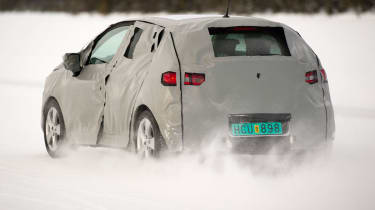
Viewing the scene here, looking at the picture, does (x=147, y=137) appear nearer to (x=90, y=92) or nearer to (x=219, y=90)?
(x=219, y=90)

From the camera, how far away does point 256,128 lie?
8.89m

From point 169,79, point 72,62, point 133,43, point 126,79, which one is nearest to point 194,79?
point 169,79

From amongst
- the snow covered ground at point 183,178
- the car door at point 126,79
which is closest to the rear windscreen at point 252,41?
the car door at point 126,79

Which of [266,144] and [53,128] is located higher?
[53,128]

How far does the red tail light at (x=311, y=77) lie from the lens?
920 centimetres

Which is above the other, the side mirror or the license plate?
the side mirror

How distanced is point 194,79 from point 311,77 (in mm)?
1145

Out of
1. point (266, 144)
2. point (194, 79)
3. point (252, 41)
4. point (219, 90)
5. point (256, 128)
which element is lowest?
point (266, 144)

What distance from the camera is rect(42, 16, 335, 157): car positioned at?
8852 mm

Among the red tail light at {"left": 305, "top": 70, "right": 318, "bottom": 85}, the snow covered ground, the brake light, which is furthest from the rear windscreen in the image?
the snow covered ground

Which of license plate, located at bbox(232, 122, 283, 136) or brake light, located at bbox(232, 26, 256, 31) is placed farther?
brake light, located at bbox(232, 26, 256, 31)

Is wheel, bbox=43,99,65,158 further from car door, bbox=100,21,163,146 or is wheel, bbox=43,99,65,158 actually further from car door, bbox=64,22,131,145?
car door, bbox=100,21,163,146

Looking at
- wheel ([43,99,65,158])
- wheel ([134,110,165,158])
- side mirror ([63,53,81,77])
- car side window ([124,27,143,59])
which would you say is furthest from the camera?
wheel ([43,99,65,158])

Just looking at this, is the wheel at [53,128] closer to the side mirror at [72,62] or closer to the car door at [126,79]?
the side mirror at [72,62]
